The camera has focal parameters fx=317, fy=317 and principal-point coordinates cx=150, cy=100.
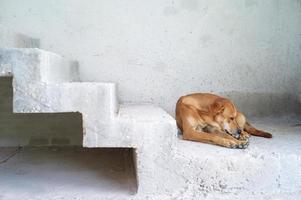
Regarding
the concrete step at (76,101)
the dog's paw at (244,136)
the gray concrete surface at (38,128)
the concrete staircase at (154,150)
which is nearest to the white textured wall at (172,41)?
the gray concrete surface at (38,128)

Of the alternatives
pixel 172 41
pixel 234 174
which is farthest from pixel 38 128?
pixel 234 174

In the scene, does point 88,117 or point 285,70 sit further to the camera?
point 285,70

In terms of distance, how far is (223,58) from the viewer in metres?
3.93

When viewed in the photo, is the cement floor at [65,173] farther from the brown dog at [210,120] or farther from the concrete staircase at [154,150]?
the brown dog at [210,120]

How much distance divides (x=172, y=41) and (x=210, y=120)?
126 cm

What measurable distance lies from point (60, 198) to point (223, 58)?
257 centimetres

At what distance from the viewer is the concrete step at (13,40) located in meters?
2.83

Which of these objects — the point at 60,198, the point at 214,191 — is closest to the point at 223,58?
the point at 214,191

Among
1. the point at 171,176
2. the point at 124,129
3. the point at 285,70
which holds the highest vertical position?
the point at 285,70

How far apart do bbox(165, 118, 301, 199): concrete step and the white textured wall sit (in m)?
1.61

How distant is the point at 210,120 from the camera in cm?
302

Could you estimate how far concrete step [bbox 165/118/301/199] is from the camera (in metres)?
2.29

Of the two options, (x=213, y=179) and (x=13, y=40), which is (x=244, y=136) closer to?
(x=213, y=179)

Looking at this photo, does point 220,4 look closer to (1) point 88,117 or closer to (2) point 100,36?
(2) point 100,36
